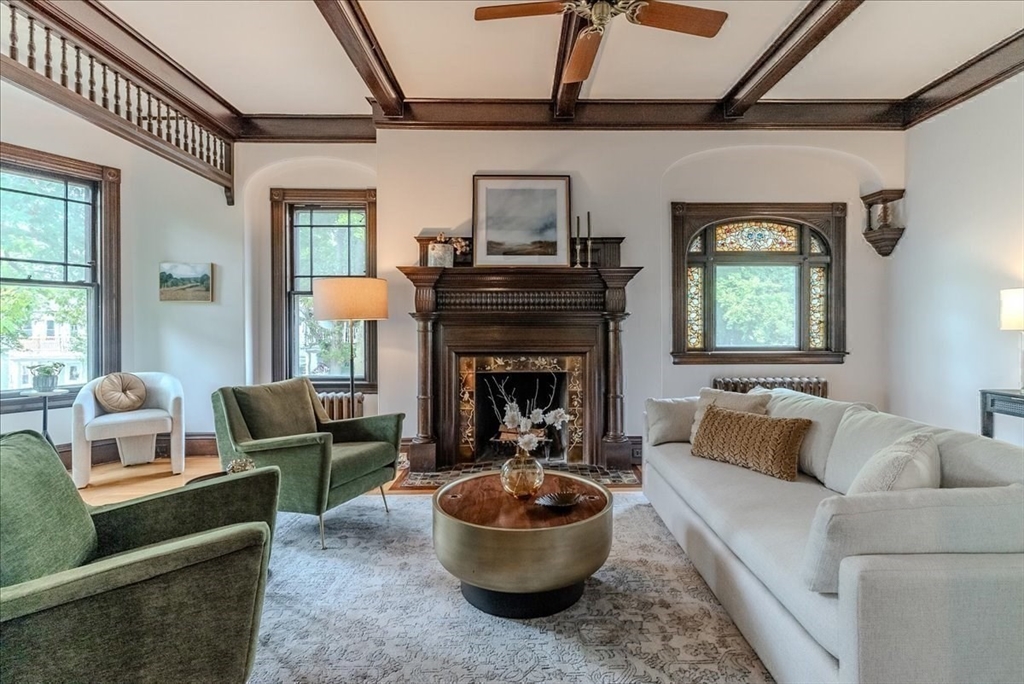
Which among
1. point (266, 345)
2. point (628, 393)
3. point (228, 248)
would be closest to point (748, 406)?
point (628, 393)

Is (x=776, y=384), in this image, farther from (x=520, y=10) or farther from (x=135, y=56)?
(x=135, y=56)

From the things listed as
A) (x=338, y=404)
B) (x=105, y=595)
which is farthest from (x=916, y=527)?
(x=338, y=404)

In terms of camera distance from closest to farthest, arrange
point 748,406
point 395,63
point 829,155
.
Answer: point 748,406, point 395,63, point 829,155

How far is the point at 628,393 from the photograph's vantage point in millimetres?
4156

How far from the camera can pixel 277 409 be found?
2889 mm

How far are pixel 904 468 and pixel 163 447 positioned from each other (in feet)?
17.2

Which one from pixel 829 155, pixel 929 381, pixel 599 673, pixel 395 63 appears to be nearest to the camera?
pixel 599 673

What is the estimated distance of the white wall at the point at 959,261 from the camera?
3.30m

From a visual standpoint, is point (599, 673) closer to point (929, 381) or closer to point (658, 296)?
point (658, 296)

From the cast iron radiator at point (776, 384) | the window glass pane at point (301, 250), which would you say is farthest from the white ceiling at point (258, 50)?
the cast iron radiator at point (776, 384)

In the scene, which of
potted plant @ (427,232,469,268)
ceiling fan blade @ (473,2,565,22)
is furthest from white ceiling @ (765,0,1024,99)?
potted plant @ (427,232,469,268)

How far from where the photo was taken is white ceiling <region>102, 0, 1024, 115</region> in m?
2.80

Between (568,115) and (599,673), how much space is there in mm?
3797

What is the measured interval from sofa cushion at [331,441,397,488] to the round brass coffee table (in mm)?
803
